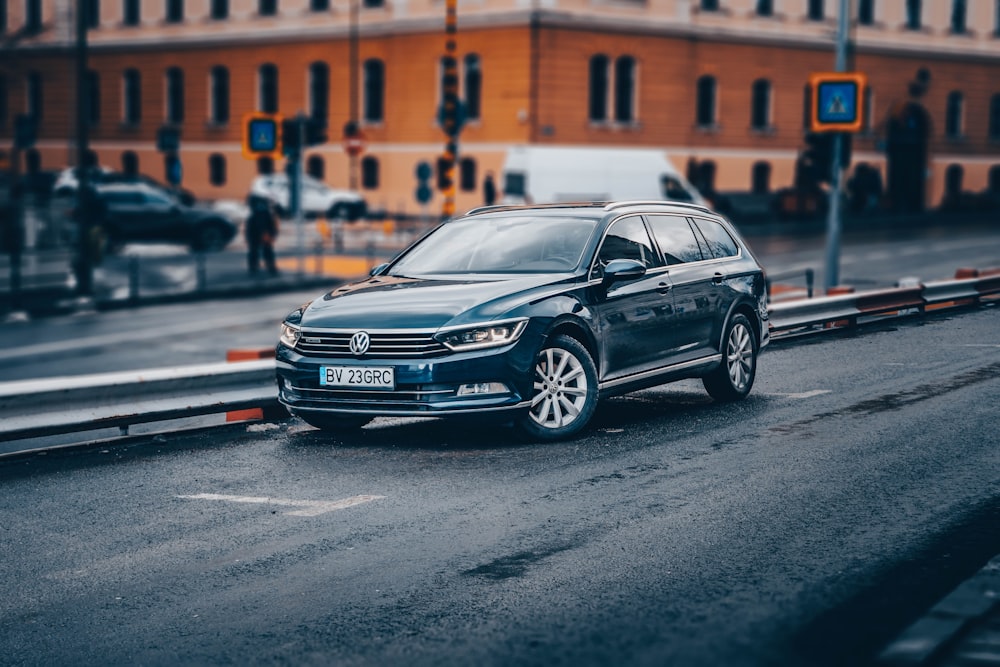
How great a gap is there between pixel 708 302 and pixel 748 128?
151ft

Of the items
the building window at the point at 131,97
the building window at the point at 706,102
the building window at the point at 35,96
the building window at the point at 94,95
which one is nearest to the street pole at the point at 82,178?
the building window at the point at 706,102

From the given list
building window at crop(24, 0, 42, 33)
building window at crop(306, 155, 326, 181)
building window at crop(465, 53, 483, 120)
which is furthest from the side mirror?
building window at crop(24, 0, 42, 33)

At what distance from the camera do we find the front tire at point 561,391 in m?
9.92

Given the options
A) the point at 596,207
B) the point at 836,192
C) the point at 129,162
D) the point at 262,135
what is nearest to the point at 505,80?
the point at 129,162

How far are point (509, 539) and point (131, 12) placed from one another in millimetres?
61577

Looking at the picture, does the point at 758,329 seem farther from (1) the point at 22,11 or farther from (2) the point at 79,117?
(1) the point at 22,11

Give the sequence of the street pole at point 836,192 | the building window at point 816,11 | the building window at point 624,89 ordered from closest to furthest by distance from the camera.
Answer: the street pole at point 836,192
the building window at point 624,89
the building window at point 816,11

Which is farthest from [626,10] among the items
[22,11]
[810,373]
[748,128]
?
[810,373]

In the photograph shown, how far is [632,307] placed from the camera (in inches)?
421

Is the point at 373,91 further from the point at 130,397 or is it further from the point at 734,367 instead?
the point at 130,397

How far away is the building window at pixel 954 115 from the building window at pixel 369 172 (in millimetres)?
22617

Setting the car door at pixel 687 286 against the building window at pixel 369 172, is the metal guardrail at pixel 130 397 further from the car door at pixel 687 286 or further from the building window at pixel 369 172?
the building window at pixel 369 172

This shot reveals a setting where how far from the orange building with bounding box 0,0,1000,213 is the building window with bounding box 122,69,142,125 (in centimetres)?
8

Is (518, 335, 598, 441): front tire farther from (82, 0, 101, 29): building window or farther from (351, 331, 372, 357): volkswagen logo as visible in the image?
(82, 0, 101, 29): building window
